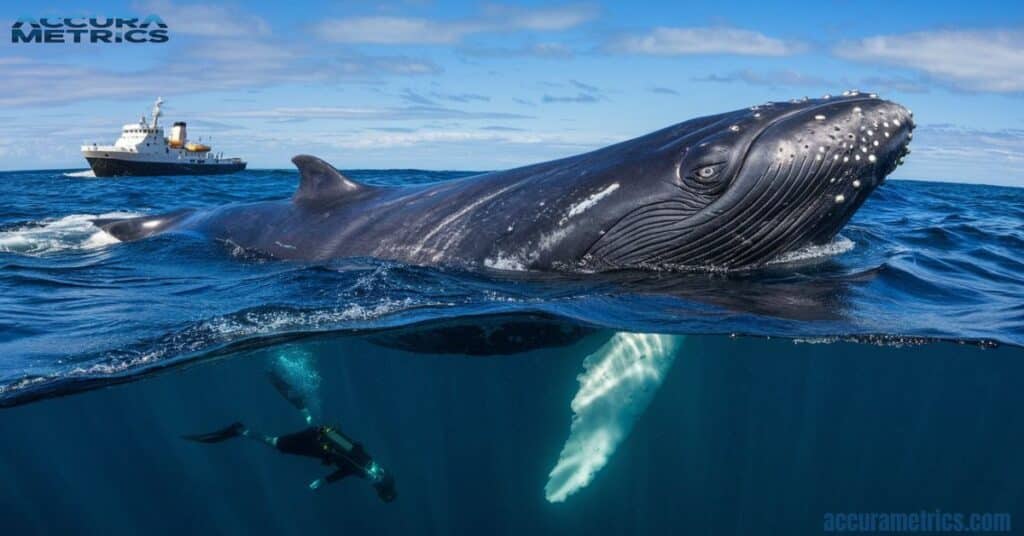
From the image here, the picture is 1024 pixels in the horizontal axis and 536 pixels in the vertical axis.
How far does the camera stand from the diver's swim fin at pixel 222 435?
28.1 feet

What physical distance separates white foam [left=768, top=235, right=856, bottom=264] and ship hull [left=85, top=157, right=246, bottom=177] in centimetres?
7099

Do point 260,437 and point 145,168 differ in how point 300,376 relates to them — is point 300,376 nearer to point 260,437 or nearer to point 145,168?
point 260,437

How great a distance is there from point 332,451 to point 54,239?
28.1 ft

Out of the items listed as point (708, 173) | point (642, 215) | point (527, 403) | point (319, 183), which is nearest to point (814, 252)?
point (708, 173)

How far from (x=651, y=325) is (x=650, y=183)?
1588 mm

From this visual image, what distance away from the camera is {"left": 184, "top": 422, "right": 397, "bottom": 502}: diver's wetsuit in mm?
8164

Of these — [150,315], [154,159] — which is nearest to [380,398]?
[150,315]

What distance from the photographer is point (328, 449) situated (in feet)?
27.0

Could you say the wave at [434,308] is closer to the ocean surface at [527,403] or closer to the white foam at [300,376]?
the ocean surface at [527,403]

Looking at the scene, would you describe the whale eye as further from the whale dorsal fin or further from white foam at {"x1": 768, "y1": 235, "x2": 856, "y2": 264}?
the whale dorsal fin

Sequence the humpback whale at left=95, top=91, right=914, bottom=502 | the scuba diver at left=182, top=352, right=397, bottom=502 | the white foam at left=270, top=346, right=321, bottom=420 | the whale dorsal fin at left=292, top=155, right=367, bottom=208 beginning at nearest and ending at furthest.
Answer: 1. the scuba diver at left=182, top=352, right=397, bottom=502
2. the humpback whale at left=95, top=91, right=914, bottom=502
3. the white foam at left=270, top=346, right=321, bottom=420
4. the whale dorsal fin at left=292, top=155, right=367, bottom=208

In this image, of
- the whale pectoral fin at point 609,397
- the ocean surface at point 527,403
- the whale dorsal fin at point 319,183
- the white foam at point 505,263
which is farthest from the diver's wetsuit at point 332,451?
the whale dorsal fin at point 319,183

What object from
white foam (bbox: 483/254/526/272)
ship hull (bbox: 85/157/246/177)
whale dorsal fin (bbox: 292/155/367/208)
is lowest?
ship hull (bbox: 85/157/246/177)

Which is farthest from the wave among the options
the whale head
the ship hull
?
the ship hull
